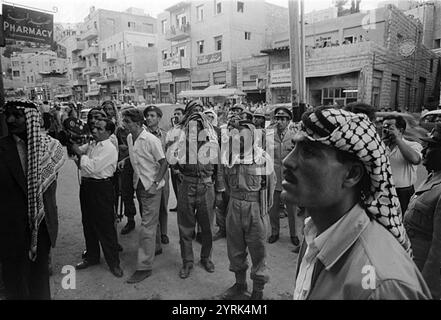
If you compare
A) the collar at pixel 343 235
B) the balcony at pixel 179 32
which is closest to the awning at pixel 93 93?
the balcony at pixel 179 32

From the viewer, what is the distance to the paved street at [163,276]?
2.95 m

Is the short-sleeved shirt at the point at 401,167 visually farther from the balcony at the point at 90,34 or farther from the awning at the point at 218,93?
the balcony at the point at 90,34

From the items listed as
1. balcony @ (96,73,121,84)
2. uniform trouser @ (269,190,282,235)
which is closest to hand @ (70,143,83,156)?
uniform trouser @ (269,190,282,235)

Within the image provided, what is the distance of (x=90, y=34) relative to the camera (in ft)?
130

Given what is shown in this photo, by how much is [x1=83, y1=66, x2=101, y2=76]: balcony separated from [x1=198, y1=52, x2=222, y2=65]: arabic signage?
21051 millimetres

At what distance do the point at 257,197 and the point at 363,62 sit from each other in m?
13.9

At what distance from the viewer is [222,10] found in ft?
74.1

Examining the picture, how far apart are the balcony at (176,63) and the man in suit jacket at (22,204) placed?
24.0 metres

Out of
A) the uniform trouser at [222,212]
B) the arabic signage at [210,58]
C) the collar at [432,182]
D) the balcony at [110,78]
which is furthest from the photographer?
the balcony at [110,78]

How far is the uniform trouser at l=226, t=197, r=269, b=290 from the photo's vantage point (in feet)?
9.07

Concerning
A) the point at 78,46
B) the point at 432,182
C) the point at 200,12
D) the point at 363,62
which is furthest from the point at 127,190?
the point at 78,46

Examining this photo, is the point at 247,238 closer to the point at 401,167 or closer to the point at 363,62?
the point at 401,167

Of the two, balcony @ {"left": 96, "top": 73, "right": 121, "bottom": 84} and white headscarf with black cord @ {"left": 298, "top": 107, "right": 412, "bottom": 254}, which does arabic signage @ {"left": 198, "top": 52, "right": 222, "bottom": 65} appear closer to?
balcony @ {"left": 96, "top": 73, "right": 121, "bottom": 84}

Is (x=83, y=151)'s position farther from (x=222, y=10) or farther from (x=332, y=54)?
(x=222, y=10)
